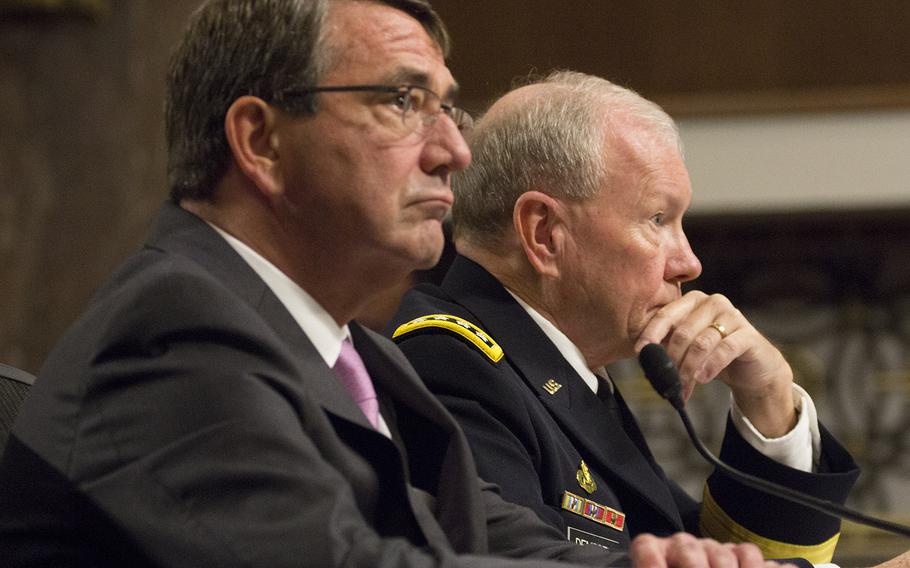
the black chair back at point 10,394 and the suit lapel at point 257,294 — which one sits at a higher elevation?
the suit lapel at point 257,294

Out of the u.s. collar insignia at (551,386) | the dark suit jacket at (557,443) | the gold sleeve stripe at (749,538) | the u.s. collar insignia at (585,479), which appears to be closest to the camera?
the dark suit jacket at (557,443)

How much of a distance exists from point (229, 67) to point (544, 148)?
91cm

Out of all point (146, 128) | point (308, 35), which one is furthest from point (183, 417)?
point (146, 128)

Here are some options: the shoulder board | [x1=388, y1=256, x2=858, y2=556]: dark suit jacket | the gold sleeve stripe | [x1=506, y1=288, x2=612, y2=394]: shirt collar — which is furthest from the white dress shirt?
the gold sleeve stripe

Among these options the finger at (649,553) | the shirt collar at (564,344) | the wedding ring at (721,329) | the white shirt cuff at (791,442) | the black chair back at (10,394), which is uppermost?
the black chair back at (10,394)

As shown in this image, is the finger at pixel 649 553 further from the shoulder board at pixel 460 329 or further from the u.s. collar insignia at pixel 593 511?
the shoulder board at pixel 460 329

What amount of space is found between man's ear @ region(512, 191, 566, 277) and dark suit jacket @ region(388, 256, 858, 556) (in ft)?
0.30

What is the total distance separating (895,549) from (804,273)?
3.58 ft

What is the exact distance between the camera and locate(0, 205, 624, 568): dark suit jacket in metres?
1.35

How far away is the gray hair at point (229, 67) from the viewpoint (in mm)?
1755

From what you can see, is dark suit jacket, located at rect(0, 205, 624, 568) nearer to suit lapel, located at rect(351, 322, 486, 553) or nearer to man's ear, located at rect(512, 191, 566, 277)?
suit lapel, located at rect(351, 322, 486, 553)

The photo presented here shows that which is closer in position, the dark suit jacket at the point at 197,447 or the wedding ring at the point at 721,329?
the dark suit jacket at the point at 197,447

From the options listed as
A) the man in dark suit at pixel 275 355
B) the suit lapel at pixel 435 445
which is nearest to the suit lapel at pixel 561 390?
the man in dark suit at pixel 275 355

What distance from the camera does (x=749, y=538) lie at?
253 centimetres
